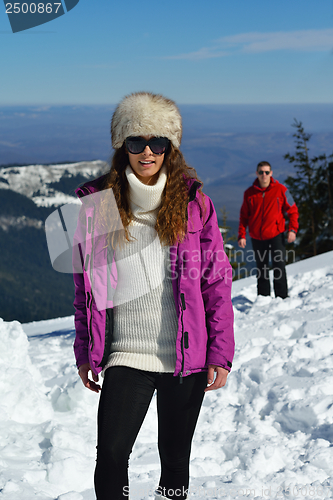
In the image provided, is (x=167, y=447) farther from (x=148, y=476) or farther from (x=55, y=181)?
(x=55, y=181)

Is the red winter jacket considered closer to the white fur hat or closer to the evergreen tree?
the white fur hat

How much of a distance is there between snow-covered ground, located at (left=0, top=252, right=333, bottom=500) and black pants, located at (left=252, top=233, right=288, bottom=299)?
1127 millimetres

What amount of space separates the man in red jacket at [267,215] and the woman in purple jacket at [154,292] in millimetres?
4493

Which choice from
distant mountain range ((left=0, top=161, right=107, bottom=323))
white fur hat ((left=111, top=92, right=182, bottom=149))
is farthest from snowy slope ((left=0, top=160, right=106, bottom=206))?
white fur hat ((left=111, top=92, right=182, bottom=149))

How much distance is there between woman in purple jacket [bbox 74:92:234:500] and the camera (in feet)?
6.57

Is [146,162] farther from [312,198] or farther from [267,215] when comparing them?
[312,198]

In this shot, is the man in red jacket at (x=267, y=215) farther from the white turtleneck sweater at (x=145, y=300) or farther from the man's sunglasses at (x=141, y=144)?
the white turtleneck sweater at (x=145, y=300)

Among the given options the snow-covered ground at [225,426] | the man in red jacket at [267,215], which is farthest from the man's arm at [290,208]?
the snow-covered ground at [225,426]

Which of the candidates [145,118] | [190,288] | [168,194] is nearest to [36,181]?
[145,118]

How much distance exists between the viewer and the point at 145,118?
2131mm

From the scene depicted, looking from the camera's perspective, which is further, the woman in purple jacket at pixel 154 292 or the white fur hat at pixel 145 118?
the white fur hat at pixel 145 118

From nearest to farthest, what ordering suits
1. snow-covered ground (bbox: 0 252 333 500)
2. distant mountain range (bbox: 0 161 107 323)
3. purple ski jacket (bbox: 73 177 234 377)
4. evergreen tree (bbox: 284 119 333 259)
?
purple ski jacket (bbox: 73 177 234 377) < snow-covered ground (bbox: 0 252 333 500) < evergreen tree (bbox: 284 119 333 259) < distant mountain range (bbox: 0 161 107 323)

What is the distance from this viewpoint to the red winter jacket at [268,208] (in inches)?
256

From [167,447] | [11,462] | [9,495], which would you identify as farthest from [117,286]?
[11,462]
